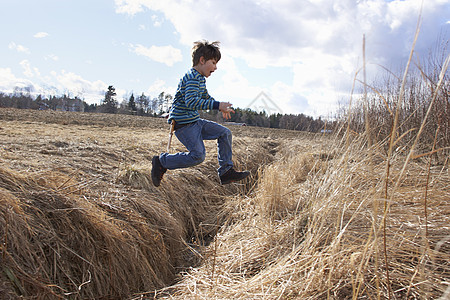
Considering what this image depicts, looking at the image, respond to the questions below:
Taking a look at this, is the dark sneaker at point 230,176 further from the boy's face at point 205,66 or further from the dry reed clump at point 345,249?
the boy's face at point 205,66

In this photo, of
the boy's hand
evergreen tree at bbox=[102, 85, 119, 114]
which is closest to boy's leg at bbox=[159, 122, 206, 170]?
the boy's hand

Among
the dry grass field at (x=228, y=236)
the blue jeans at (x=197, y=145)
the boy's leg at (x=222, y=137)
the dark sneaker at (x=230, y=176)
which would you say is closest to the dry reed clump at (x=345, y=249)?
the dry grass field at (x=228, y=236)

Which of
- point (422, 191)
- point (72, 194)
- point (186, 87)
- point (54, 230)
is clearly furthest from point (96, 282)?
point (422, 191)

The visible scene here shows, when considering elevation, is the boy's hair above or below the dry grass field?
above

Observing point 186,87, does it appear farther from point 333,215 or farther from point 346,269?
point 346,269

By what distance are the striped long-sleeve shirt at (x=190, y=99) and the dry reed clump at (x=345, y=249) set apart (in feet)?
4.46

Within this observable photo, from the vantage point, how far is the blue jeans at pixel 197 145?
11.0 ft

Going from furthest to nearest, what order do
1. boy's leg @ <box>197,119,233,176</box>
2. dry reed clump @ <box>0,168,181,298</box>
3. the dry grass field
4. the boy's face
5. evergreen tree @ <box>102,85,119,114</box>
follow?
evergreen tree @ <box>102,85,119,114</box> < boy's leg @ <box>197,119,233,176</box> < the boy's face < dry reed clump @ <box>0,168,181,298</box> < the dry grass field

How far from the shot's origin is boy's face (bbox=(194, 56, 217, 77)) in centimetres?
330

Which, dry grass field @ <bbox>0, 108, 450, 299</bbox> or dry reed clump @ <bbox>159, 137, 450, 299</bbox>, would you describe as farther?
dry grass field @ <bbox>0, 108, 450, 299</bbox>

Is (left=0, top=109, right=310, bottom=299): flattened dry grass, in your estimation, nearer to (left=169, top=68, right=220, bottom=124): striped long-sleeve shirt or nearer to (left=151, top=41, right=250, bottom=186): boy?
(left=151, top=41, right=250, bottom=186): boy

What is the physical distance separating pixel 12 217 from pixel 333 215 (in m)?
2.59

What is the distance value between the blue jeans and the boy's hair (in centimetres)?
69

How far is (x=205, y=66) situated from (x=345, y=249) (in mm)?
2276
